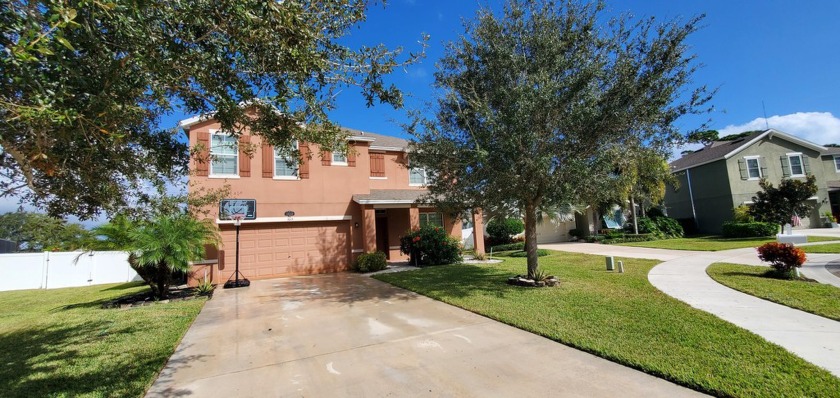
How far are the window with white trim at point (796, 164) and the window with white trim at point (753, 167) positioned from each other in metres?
2.80

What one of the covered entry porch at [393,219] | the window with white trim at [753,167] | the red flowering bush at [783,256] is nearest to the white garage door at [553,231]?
the window with white trim at [753,167]

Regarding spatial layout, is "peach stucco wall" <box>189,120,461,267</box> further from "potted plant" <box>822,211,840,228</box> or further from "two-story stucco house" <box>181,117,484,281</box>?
"potted plant" <box>822,211,840,228</box>

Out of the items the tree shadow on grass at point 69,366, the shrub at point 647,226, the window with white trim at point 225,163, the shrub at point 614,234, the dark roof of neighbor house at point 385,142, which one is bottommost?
the tree shadow on grass at point 69,366

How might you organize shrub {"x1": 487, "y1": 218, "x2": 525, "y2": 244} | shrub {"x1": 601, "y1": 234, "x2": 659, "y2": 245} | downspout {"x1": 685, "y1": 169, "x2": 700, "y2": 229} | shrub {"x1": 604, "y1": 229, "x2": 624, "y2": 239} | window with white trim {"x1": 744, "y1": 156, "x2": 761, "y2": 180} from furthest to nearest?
1. downspout {"x1": 685, "y1": 169, "x2": 700, "y2": 229}
2. window with white trim {"x1": 744, "y1": 156, "x2": 761, "y2": 180}
3. shrub {"x1": 604, "y1": 229, "x2": 624, "y2": 239}
4. shrub {"x1": 487, "y1": 218, "x2": 525, "y2": 244}
5. shrub {"x1": 601, "y1": 234, "x2": 659, "y2": 245}

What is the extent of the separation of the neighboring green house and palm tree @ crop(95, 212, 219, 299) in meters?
30.8

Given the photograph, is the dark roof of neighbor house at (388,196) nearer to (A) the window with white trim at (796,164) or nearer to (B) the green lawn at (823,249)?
(B) the green lawn at (823,249)

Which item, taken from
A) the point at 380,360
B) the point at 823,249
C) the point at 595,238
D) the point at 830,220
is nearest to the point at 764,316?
the point at 380,360

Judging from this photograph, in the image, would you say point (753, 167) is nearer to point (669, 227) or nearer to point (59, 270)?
point (669, 227)

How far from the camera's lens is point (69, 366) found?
5.29 metres

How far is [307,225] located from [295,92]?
11.0m

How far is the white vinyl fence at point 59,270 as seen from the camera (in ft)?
53.4

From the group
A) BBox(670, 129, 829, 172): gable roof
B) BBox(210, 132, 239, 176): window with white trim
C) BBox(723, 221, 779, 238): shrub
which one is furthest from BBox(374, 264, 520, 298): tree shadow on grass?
BBox(670, 129, 829, 172): gable roof

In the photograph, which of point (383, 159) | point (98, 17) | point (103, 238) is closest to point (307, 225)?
point (383, 159)

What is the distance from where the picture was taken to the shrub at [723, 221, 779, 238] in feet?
68.4
